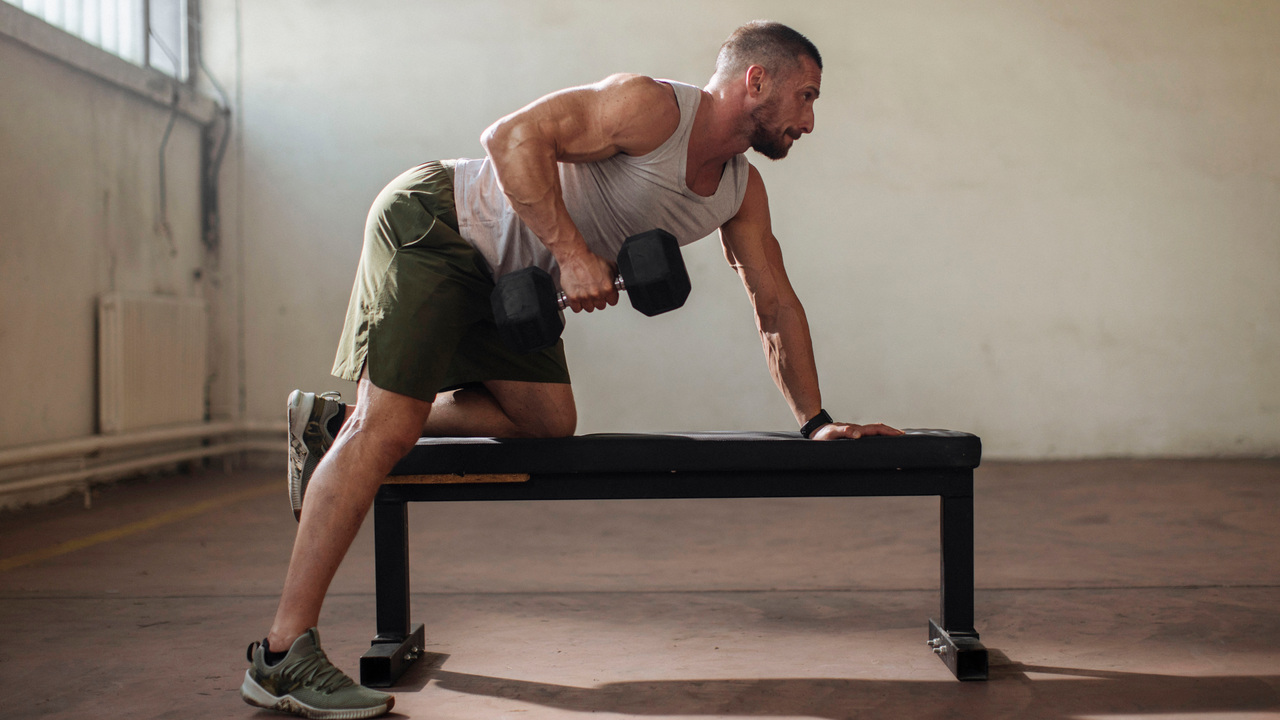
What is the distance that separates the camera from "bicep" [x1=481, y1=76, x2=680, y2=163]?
1.54 meters

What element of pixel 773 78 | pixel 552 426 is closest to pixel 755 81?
pixel 773 78

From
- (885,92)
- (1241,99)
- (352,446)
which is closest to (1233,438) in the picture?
(1241,99)

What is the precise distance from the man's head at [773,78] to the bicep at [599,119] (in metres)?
0.16

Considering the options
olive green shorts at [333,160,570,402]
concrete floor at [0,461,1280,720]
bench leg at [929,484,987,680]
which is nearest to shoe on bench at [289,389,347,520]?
olive green shorts at [333,160,570,402]

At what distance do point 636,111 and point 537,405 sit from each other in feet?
2.03

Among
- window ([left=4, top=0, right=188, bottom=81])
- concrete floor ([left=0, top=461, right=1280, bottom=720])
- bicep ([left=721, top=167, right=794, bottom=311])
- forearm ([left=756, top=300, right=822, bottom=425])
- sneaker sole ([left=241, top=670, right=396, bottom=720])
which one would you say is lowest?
concrete floor ([left=0, top=461, right=1280, bottom=720])

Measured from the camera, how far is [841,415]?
4629 mm

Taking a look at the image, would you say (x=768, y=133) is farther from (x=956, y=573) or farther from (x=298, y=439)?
(x=298, y=439)

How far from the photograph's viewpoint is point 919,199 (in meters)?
4.61

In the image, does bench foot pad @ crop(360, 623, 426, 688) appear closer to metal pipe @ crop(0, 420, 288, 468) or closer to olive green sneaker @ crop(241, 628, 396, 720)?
olive green sneaker @ crop(241, 628, 396, 720)

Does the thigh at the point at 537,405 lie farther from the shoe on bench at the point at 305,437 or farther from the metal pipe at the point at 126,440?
the metal pipe at the point at 126,440

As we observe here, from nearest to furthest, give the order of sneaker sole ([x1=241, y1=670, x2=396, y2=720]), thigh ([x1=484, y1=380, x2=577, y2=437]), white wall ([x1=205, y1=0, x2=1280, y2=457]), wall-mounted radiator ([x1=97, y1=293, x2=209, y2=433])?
1. sneaker sole ([x1=241, y1=670, x2=396, y2=720])
2. thigh ([x1=484, y1=380, x2=577, y2=437])
3. wall-mounted radiator ([x1=97, y1=293, x2=209, y2=433])
4. white wall ([x1=205, y1=0, x2=1280, y2=457])

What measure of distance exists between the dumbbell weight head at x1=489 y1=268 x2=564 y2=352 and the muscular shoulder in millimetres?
290

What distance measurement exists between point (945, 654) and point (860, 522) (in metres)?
1.48
